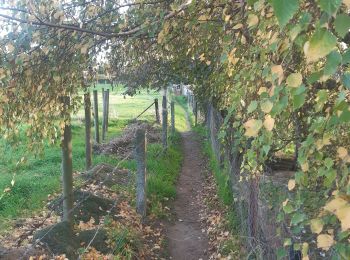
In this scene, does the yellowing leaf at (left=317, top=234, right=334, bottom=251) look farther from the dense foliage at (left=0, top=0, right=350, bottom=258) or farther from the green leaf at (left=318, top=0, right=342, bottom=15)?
the green leaf at (left=318, top=0, right=342, bottom=15)

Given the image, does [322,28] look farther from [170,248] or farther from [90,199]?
[90,199]

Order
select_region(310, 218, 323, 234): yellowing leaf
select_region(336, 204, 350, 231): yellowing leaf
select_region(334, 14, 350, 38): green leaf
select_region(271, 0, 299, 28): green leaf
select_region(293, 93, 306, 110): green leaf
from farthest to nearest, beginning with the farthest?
select_region(310, 218, 323, 234): yellowing leaf → select_region(293, 93, 306, 110): green leaf → select_region(336, 204, 350, 231): yellowing leaf → select_region(334, 14, 350, 38): green leaf → select_region(271, 0, 299, 28): green leaf

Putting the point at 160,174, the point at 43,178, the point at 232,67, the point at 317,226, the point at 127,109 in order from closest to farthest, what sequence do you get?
the point at 317,226
the point at 232,67
the point at 43,178
the point at 160,174
the point at 127,109

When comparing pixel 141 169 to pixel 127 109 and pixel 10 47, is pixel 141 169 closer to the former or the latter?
pixel 10 47

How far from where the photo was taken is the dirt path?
24.2 feet

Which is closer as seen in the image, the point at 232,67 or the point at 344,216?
the point at 344,216

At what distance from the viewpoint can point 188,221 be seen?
8922 millimetres

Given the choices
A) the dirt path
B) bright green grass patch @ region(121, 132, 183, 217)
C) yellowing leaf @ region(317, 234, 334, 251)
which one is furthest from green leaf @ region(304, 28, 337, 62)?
bright green grass patch @ region(121, 132, 183, 217)

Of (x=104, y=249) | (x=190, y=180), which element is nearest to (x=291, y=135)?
(x=104, y=249)

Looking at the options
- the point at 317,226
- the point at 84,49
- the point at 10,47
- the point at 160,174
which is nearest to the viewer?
the point at 317,226

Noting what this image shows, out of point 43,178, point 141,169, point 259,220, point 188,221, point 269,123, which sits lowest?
point 188,221

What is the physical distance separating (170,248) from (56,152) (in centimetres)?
802

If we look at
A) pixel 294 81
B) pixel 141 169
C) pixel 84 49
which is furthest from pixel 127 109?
pixel 294 81

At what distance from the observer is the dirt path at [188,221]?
7.36 metres
